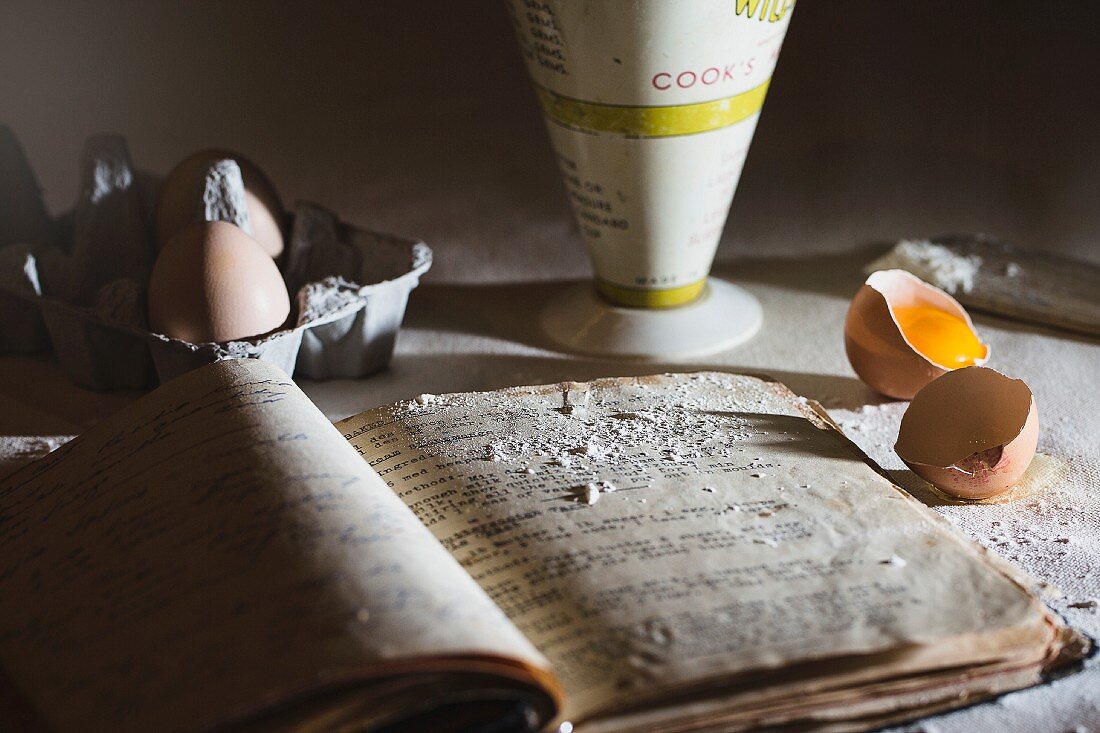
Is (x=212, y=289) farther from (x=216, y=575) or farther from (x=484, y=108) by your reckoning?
(x=484, y=108)

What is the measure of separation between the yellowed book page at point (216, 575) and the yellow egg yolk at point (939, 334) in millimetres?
493

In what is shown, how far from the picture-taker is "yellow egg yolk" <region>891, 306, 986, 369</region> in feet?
2.92

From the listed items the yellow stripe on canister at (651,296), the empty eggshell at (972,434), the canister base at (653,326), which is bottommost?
the canister base at (653,326)

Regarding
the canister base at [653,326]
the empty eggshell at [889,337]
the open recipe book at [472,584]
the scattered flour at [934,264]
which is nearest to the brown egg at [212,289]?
the open recipe book at [472,584]

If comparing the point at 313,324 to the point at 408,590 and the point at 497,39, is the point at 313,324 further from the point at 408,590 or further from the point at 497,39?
the point at 497,39

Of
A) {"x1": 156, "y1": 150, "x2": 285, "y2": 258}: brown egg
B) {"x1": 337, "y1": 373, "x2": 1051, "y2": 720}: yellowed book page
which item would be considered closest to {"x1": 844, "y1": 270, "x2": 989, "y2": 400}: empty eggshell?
{"x1": 337, "y1": 373, "x2": 1051, "y2": 720}: yellowed book page

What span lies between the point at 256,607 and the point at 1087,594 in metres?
0.46

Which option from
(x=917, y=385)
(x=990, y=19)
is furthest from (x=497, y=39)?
(x=917, y=385)

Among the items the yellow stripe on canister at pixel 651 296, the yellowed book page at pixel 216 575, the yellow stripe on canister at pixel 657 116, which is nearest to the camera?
the yellowed book page at pixel 216 575

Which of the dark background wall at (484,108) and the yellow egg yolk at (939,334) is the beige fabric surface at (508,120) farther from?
the yellow egg yolk at (939,334)

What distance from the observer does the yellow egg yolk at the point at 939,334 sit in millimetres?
891

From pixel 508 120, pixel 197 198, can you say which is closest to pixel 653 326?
pixel 197 198

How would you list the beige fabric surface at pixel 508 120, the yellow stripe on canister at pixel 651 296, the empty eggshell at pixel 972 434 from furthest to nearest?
the beige fabric surface at pixel 508 120
the yellow stripe on canister at pixel 651 296
the empty eggshell at pixel 972 434

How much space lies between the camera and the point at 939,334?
2.96 ft
